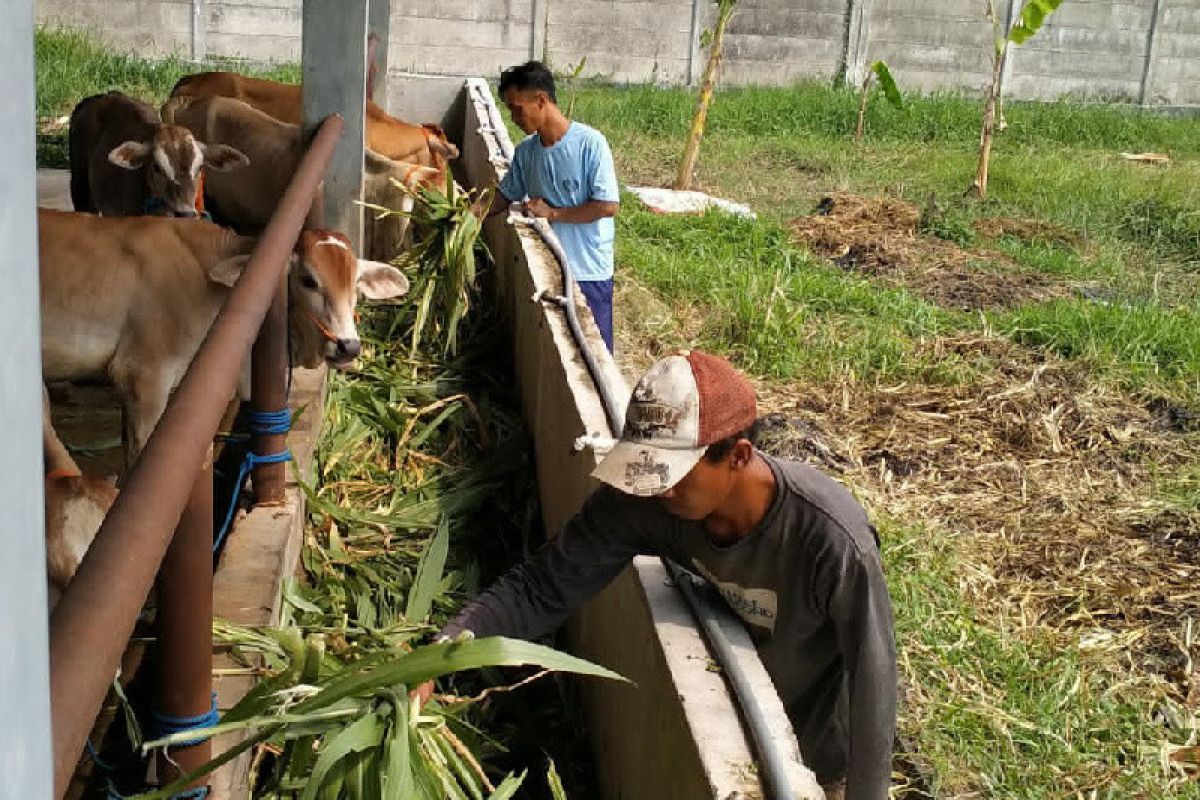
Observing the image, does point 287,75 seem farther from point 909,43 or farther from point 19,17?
point 19,17

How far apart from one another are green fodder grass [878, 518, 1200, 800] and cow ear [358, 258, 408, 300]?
215 cm

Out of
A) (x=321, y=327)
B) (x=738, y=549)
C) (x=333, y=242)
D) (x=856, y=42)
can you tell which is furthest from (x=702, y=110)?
(x=738, y=549)

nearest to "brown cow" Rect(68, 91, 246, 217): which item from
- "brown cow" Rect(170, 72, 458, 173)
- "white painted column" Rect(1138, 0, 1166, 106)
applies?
"brown cow" Rect(170, 72, 458, 173)

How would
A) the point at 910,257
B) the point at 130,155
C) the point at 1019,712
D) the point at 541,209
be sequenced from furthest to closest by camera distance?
the point at 910,257 → the point at 541,209 → the point at 130,155 → the point at 1019,712

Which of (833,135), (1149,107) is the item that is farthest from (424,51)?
(1149,107)

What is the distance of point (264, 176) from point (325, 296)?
8.72ft

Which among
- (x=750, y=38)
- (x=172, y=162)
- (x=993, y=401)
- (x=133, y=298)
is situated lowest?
(x=993, y=401)

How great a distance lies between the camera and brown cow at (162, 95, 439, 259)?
758cm

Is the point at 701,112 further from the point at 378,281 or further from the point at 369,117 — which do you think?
the point at 378,281

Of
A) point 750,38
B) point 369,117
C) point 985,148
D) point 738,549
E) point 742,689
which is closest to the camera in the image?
point 742,689

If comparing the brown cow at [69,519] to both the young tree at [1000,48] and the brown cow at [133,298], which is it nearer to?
the brown cow at [133,298]

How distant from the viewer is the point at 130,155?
6312 millimetres

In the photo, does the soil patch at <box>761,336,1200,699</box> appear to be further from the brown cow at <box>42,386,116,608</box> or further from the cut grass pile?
the brown cow at <box>42,386,116,608</box>

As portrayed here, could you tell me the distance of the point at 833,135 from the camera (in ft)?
53.8
